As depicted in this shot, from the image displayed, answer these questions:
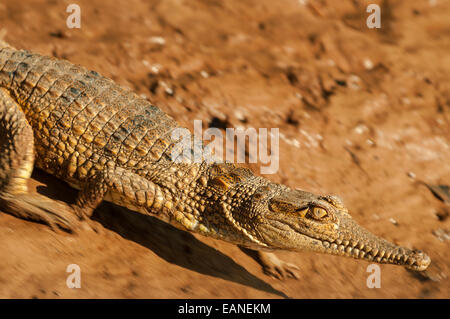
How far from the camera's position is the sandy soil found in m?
3.87

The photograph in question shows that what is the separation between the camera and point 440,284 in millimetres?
5191

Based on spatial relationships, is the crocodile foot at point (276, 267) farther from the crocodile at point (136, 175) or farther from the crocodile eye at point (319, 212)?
the crocodile eye at point (319, 212)

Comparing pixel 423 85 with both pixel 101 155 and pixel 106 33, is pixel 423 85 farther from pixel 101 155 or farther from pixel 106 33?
pixel 101 155

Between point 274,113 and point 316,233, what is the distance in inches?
113

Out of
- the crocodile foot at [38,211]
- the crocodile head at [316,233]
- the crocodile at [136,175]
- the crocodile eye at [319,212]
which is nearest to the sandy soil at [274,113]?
the crocodile foot at [38,211]

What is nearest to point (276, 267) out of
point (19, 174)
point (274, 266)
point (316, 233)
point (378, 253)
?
point (274, 266)

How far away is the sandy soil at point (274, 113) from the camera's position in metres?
3.87

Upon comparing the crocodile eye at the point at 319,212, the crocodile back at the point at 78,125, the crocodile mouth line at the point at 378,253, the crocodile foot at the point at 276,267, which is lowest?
the crocodile foot at the point at 276,267

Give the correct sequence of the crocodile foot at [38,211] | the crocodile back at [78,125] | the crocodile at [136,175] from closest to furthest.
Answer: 1. the crocodile foot at [38,211]
2. the crocodile at [136,175]
3. the crocodile back at [78,125]

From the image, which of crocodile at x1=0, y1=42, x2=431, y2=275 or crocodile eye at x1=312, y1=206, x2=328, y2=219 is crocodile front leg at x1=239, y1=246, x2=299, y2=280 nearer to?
crocodile at x1=0, y1=42, x2=431, y2=275

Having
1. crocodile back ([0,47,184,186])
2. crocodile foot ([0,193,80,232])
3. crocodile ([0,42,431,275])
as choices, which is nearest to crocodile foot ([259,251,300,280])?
crocodile ([0,42,431,275])

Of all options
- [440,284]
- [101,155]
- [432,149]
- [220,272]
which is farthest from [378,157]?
[101,155]

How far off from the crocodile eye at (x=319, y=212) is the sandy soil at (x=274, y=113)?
2.77 ft

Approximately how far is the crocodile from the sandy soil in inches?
11.4
